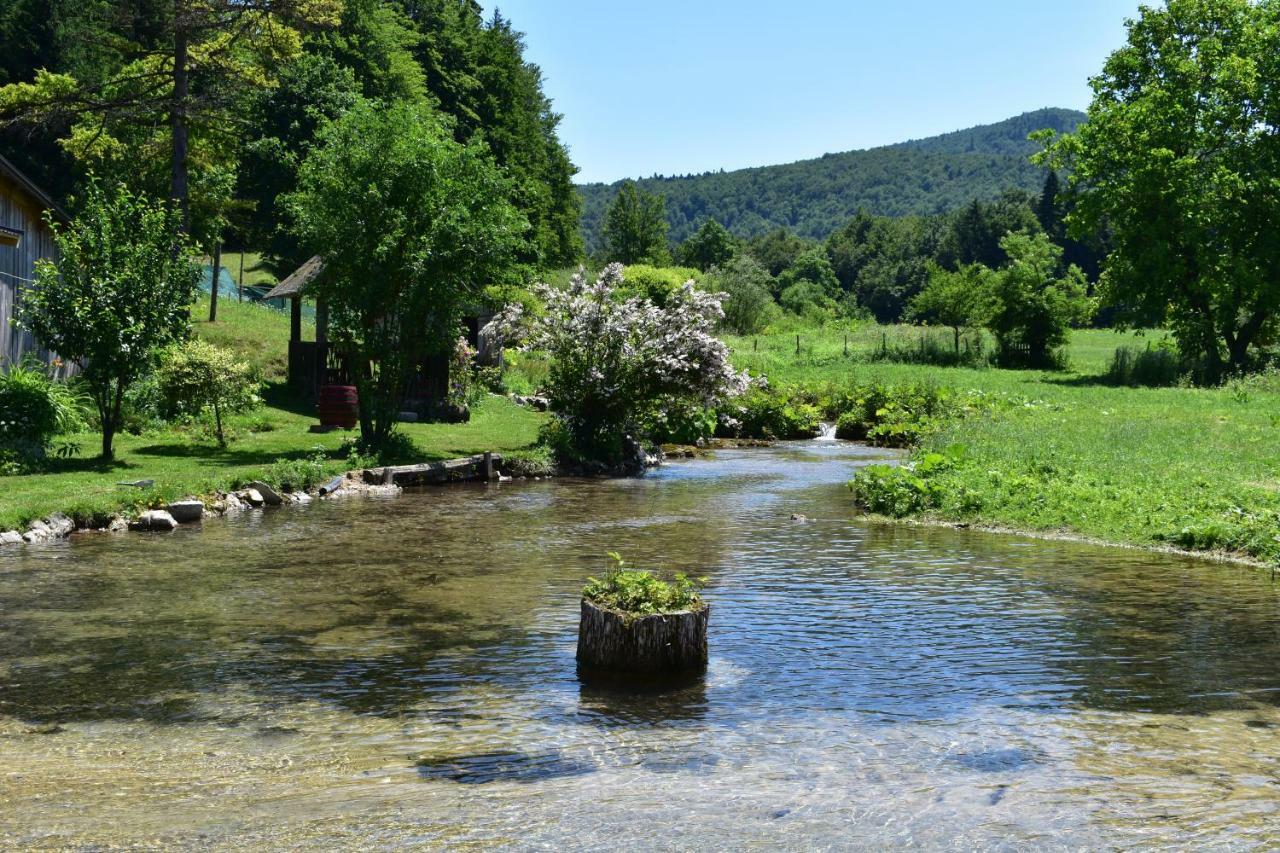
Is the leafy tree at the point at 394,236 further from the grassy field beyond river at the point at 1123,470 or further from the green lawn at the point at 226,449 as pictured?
the grassy field beyond river at the point at 1123,470

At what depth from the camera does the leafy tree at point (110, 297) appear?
20.9 meters

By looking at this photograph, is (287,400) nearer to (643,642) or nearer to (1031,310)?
(643,642)

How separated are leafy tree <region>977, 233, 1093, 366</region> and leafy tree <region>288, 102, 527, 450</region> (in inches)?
1297

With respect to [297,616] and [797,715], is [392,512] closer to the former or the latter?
[297,616]

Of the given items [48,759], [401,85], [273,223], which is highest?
[401,85]

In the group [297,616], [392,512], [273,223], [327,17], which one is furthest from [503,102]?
[297,616]

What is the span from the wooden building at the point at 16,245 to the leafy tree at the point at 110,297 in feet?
19.8

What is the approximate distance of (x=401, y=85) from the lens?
53.2 meters

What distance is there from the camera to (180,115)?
98.4ft

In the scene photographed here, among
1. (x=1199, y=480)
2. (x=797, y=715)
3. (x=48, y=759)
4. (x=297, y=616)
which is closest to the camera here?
(x=48, y=759)

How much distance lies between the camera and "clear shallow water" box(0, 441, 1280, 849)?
6.80 m

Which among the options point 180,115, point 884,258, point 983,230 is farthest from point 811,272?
point 180,115

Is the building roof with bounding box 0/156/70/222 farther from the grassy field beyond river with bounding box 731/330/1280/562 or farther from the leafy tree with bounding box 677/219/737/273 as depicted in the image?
the leafy tree with bounding box 677/219/737/273

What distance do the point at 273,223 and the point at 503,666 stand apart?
142ft
